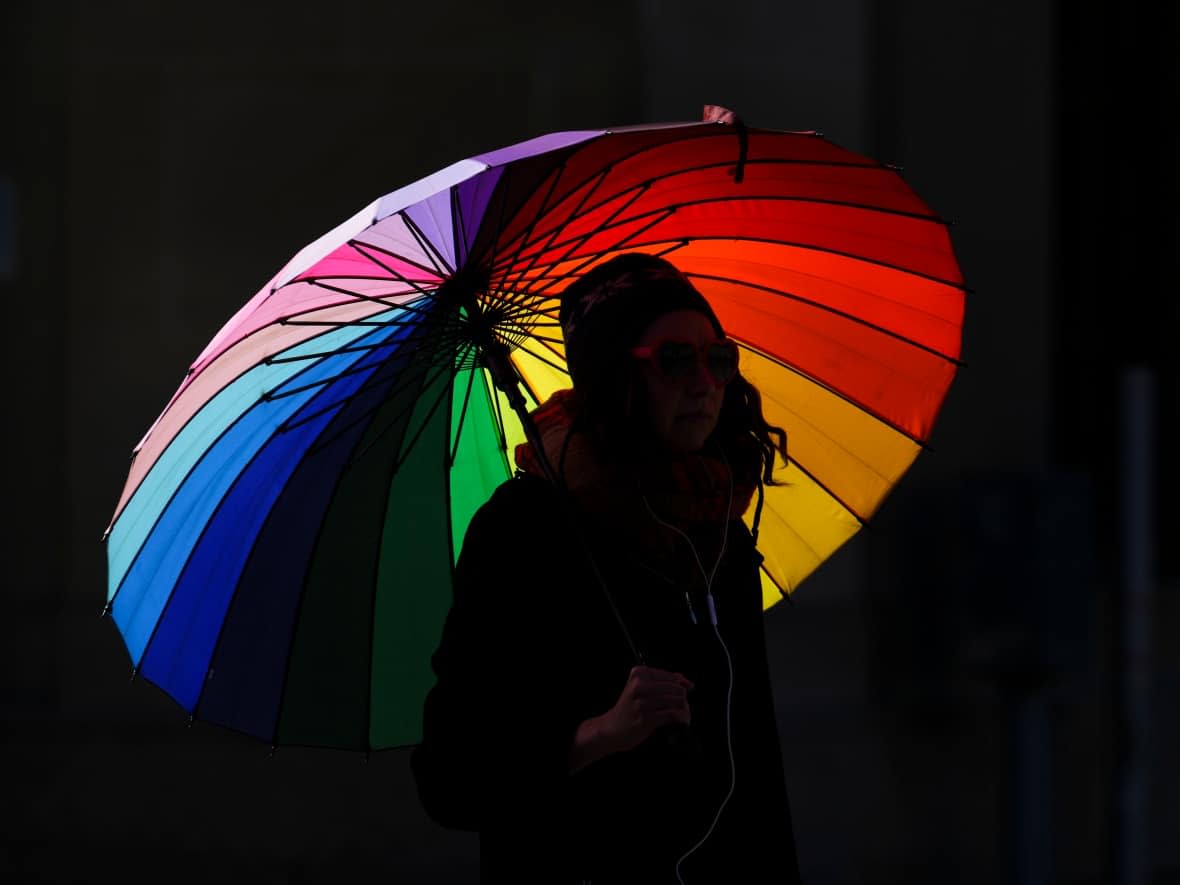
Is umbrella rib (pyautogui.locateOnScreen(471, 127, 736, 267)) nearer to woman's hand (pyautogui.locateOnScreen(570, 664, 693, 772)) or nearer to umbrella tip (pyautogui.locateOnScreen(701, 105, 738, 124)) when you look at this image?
umbrella tip (pyautogui.locateOnScreen(701, 105, 738, 124))

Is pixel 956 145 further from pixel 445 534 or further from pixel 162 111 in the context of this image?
pixel 445 534

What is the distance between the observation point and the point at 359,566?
2.29 meters

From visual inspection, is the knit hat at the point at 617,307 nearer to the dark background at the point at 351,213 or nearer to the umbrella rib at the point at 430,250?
the umbrella rib at the point at 430,250

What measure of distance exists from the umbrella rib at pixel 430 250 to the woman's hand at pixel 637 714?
2.32ft

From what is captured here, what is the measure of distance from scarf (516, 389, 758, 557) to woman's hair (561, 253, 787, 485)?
0.02m

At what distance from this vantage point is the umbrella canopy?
7.02 feet

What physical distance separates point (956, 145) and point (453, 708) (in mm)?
4414

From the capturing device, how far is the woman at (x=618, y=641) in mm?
1774

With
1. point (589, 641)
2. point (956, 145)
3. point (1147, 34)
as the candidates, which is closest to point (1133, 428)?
point (956, 145)

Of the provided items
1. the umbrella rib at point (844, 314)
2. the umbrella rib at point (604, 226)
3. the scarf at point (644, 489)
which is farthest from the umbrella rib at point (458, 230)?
the umbrella rib at point (844, 314)

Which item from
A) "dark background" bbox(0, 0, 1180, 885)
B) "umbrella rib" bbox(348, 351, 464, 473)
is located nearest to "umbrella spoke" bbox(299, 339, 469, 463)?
"umbrella rib" bbox(348, 351, 464, 473)

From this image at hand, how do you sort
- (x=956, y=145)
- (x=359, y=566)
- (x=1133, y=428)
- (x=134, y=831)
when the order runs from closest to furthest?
(x=359, y=566) < (x=1133, y=428) < (x=134, y=831) < (x=956, y=145)

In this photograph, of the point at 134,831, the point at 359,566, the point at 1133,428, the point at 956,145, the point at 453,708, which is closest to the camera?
the point at 453,708

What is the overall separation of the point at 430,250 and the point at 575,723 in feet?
2.40
